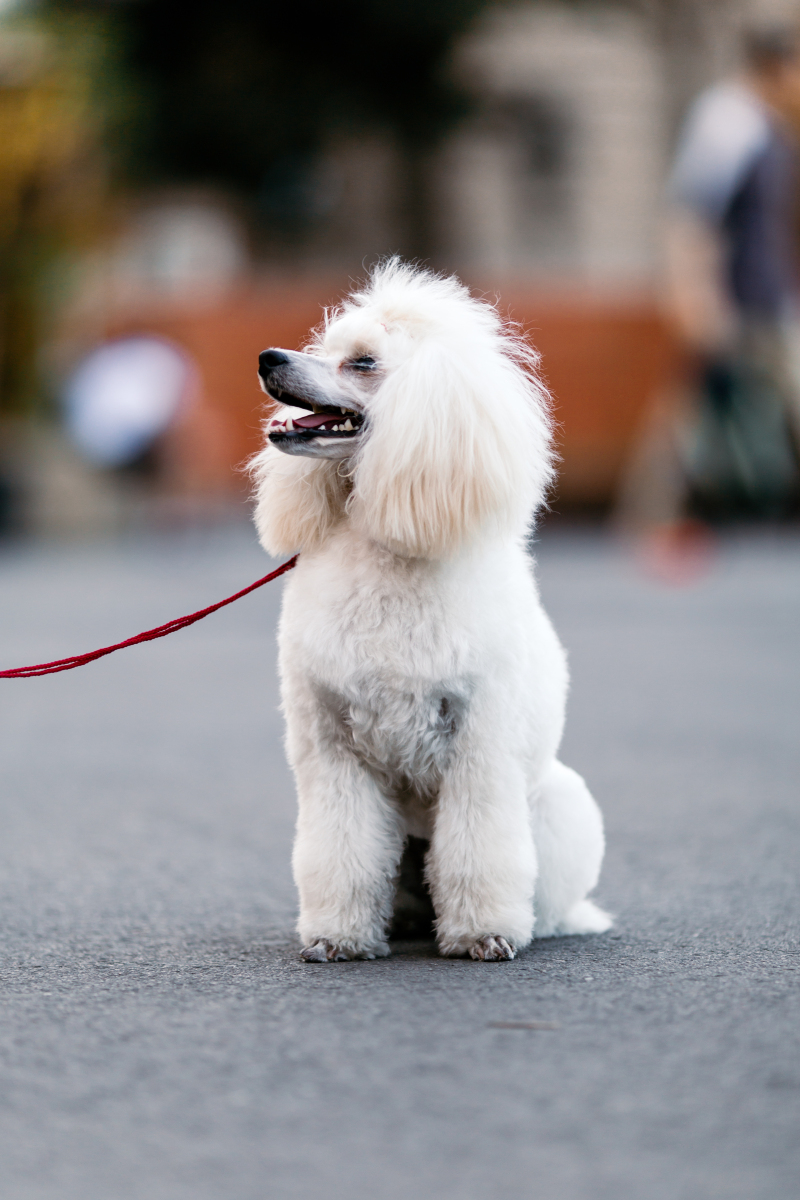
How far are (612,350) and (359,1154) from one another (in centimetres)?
1433

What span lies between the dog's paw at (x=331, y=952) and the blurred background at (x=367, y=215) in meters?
6.66

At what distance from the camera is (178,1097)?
215 cm

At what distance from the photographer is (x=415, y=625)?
280 cm

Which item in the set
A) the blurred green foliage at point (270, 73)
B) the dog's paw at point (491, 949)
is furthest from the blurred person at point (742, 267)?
the blurred green foliage at point (270, 73)

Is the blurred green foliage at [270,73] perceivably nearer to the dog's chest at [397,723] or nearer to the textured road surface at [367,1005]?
the textured road surface at [367,1005]

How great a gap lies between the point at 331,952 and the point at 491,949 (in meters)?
0.30

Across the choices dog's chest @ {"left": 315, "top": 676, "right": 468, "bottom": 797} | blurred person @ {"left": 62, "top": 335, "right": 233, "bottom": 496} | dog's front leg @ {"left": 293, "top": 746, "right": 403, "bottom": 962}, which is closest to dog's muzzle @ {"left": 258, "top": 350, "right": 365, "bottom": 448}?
dog's chest @ {"left": 315, "top": 676, "right": 468, "bottom": 797}

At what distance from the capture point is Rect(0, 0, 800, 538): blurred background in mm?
9875

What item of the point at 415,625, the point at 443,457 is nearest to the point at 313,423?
the point at 443,457

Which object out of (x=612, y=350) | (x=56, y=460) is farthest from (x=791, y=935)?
(x=56, y=460)

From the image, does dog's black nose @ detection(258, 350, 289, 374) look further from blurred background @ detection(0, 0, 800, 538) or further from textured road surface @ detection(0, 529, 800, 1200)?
blurred background @ detection(0, 0, 800, 538)

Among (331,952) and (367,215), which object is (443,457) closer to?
(331,952)

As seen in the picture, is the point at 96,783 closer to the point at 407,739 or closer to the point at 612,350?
the point at 407,739

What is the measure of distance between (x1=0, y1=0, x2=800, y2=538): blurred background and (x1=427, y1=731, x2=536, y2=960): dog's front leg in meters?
6.54
